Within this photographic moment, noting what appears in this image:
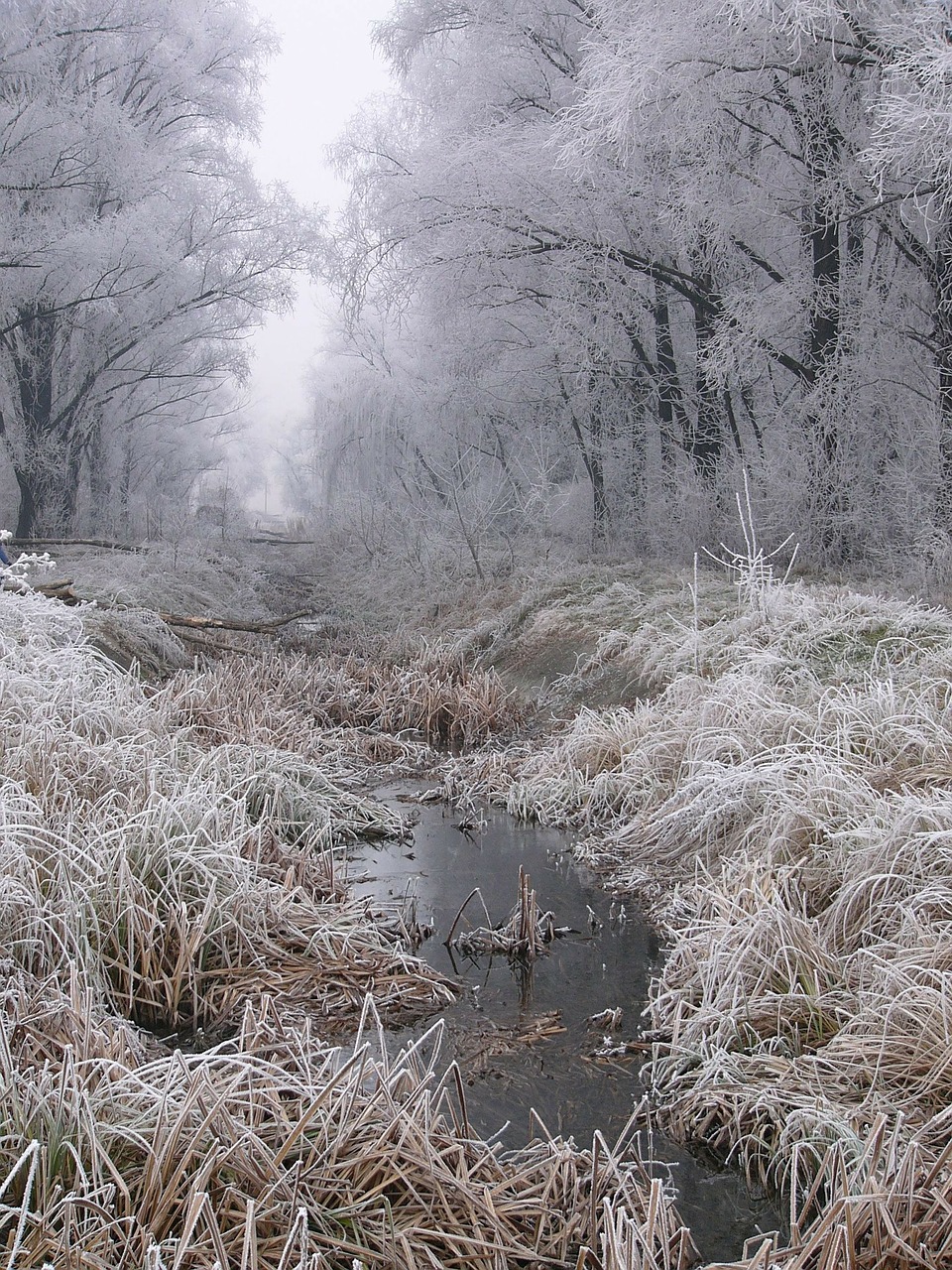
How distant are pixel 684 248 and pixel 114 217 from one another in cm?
750

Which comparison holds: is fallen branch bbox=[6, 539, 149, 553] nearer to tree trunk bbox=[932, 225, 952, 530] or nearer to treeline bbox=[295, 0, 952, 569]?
treeline bbox=[295, 0, 952, 569]

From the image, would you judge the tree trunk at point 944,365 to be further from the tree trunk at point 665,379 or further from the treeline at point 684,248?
the tree trunk at point 665,379

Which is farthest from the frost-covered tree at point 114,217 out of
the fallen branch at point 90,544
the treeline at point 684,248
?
the treeline at point 684,248

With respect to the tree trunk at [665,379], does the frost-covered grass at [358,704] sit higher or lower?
lower

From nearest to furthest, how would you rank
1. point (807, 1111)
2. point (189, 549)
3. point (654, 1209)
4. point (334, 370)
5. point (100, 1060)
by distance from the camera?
point (654, 1209) → point (100, 1060) → point (807, 1111) → point (189, 549) → point (334, 370)

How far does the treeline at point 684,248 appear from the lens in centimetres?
822

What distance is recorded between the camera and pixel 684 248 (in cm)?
1055

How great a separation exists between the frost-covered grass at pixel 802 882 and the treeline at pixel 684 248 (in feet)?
10.4

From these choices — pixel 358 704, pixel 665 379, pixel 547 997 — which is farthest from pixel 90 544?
pixel 547 997

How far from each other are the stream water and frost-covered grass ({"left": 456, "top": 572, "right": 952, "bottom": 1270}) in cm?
14

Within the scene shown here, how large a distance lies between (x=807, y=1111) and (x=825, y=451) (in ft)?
26.4

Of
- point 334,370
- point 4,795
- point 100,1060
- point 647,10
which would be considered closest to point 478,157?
point 647,10

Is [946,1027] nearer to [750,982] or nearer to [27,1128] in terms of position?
[750,982]

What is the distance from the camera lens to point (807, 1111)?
2.77m
